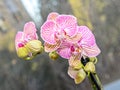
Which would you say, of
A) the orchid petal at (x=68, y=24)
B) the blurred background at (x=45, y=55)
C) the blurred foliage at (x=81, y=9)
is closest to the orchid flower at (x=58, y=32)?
the orchid petal at (x=68, y=24)

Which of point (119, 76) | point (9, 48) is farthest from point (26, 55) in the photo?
point (9, 48)

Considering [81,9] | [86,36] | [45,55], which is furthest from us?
[45,55]

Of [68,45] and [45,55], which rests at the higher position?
[68,45]

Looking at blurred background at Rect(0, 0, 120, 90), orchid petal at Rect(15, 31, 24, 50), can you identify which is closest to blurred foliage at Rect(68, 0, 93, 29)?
blurred background at Rect(0, 0, 120, 90)

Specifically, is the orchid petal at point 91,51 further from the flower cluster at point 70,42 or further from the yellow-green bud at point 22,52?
the yellow-green bud at point 22,52

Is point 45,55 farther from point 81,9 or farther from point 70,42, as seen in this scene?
point 70,42

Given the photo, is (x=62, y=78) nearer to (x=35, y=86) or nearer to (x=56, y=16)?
(x=35, y=86)

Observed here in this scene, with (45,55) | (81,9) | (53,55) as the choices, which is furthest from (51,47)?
(45,55)
